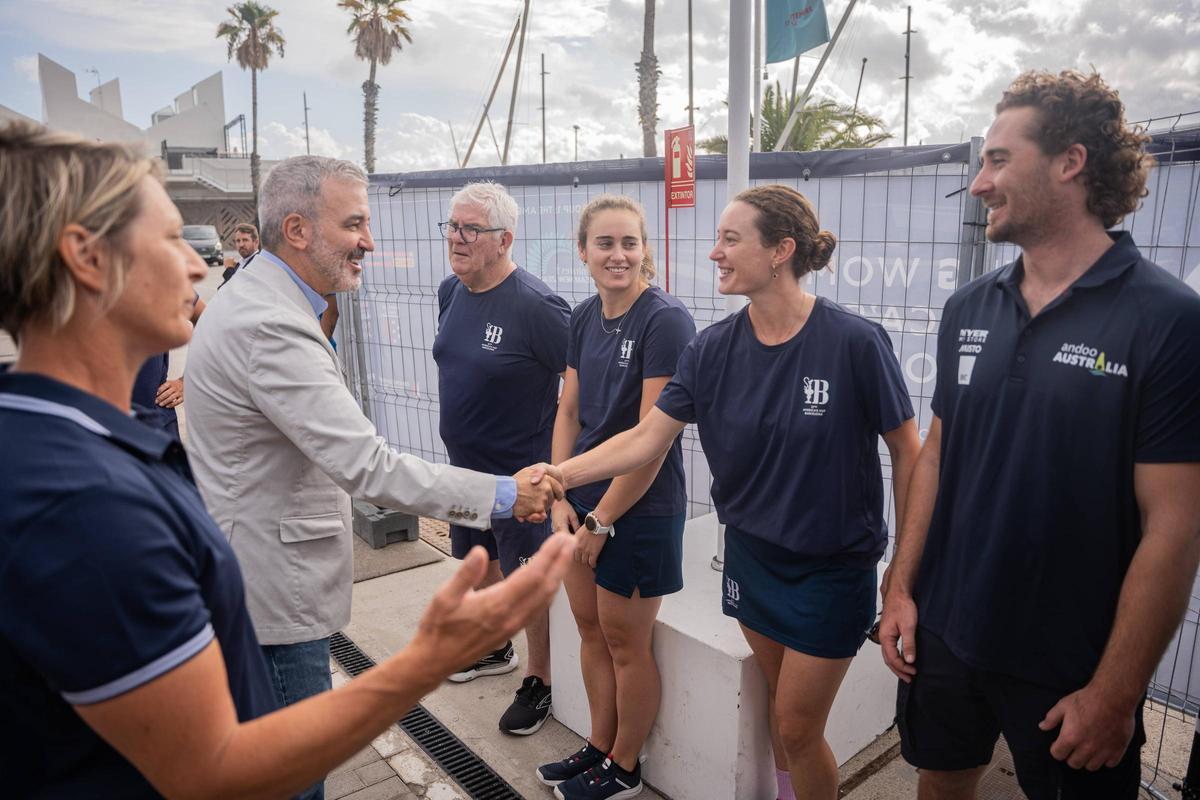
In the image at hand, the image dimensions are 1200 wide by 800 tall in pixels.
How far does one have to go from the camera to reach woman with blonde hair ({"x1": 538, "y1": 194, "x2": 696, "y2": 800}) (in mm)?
2734

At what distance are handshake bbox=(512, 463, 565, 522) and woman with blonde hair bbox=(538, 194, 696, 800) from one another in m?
0.19

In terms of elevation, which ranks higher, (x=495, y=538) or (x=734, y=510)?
(x=734, y=510)

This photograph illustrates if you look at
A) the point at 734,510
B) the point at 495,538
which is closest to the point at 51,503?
the point at 734,510

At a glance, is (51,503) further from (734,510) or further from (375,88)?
(375,88)

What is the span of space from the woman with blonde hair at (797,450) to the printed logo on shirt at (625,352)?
0.32m

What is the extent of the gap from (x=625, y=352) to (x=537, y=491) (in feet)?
2.05

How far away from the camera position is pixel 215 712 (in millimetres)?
973

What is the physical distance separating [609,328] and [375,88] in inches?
1351

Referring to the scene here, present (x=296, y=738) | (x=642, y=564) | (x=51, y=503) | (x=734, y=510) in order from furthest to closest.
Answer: (x=642, y=564) < (x=734, y=510) < (x=296, y=738) < (x=51, y=503)

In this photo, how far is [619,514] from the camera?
8.86 ft

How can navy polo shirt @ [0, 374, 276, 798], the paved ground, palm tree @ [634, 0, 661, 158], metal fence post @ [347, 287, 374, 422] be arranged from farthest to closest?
1. palm tree @ [634, 0, 661, 158]
2. metal fence post @ [347, 287, 374, 422]
3. the paved ground
4. navy polo shirt @ [0, 374, 276, 798]

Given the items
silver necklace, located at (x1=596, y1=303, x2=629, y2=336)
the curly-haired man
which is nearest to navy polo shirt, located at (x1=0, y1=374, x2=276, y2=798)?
the curly-haired man

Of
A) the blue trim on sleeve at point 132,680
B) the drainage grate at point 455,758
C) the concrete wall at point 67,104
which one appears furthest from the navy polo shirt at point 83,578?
the concrete wall at point 67,104

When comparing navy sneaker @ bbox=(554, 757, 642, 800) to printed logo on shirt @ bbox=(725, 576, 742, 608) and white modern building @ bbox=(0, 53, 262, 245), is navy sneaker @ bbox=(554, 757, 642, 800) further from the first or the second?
white modern building @ bbox=(0, 53, 262, 245)
